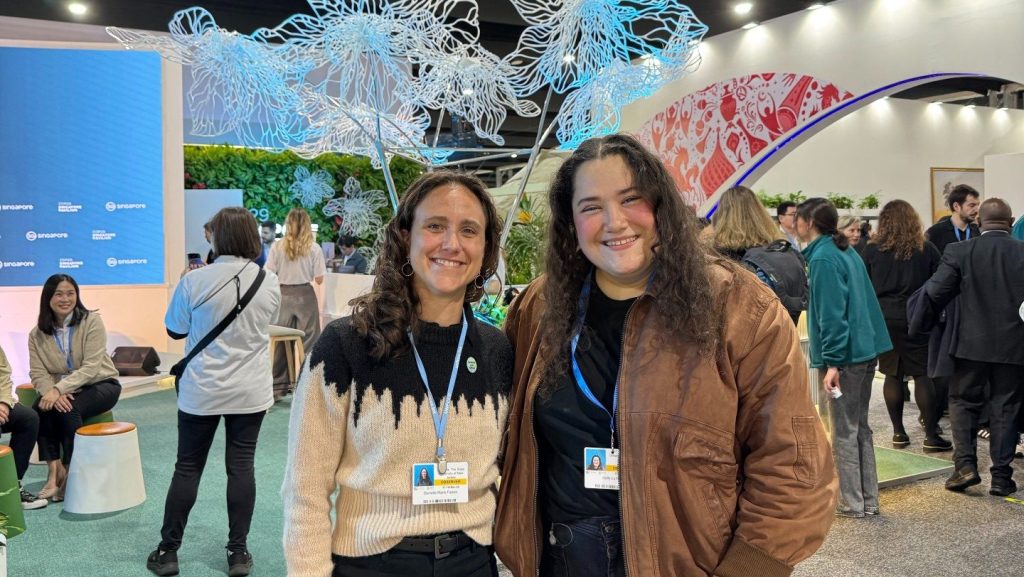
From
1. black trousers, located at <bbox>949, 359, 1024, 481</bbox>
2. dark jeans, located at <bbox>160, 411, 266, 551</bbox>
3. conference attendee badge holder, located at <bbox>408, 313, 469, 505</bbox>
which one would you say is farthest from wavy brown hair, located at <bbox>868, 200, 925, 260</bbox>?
conference attendee badge holder, located at <bbox>408, 313, 469, 505</bbox>

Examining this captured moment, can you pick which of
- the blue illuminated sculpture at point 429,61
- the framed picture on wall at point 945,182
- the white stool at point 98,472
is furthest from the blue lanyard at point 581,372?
the framed picture on wall at point 945,182

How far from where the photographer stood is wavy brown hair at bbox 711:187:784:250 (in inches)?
148

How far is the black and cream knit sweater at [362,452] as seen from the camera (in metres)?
1.48

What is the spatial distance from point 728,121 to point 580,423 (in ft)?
30.8

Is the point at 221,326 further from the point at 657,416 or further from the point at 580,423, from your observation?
the point at 657,416

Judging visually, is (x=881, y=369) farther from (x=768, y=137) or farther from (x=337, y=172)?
(x=337, y=172)

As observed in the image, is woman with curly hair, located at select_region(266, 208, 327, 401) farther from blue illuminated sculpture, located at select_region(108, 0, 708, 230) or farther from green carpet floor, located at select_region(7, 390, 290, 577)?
blue illuminated sculpture, located at select_region(108, 0, 708, 230)

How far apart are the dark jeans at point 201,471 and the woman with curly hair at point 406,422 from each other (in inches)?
77.1

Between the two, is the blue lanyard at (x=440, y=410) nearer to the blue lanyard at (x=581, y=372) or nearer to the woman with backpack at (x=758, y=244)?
the blue lanyard at (x=581, y=372)

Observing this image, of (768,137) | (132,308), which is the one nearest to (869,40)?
(768,137)

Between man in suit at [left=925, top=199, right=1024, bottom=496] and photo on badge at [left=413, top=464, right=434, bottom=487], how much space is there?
4.00m

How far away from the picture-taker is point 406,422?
4.92 feet

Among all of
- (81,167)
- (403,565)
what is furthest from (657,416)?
(81,167)

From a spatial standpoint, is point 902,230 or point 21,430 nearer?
point 21,430
